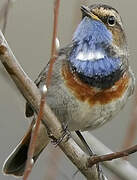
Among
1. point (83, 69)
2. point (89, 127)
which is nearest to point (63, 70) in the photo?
point (83, 69)

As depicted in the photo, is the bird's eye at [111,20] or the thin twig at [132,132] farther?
the bird's eye at [111,20]

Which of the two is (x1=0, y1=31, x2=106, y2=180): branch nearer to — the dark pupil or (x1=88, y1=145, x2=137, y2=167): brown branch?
(x1=88, y1=145, x2=137, y2=167): brown branch

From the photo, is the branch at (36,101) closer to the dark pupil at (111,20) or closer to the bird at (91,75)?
the bird at (91,75)

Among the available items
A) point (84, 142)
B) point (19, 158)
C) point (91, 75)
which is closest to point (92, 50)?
point (91, 75)

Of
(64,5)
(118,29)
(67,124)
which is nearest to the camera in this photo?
(67,124)

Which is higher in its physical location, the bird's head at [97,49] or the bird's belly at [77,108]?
the bird's head at [97,49]

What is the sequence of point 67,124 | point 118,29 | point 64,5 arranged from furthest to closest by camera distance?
point 64,5
point 118,29
point 67,124

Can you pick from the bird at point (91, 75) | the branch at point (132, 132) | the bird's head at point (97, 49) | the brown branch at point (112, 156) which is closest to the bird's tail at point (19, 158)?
the bird at point (91, 75)

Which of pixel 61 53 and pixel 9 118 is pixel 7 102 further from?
pixel 61 53
